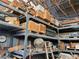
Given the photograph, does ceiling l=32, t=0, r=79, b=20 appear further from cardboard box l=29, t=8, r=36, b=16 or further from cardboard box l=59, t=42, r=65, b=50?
cardboard box l=59, t=42, r=65, b=50

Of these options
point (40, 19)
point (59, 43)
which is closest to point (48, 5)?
point (40, 19)

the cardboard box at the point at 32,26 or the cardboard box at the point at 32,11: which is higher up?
the cardboard box at the point at 32,11

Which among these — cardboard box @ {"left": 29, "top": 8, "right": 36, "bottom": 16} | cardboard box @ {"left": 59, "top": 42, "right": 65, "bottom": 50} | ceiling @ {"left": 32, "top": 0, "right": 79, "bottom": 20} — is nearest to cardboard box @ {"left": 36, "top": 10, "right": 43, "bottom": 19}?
cardboard box @ {"left": 29, "top": 8, "right": 36, "bottom": 16}

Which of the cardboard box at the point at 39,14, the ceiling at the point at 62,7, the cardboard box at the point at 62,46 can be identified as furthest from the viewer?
the cardboard box at the point at 62,46

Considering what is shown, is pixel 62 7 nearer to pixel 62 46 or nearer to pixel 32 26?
pixel 62 46

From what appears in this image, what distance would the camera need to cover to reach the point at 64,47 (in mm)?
4660

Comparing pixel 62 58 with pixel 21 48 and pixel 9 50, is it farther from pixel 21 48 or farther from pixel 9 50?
pixel 9 50

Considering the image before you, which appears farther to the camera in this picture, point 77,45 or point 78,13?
point 78,13

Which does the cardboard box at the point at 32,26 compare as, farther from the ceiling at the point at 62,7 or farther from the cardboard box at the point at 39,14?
the ceiling at the point at 62,7

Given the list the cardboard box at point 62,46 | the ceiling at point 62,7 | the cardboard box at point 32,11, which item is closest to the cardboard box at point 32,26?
the cardboard box at point 32,11

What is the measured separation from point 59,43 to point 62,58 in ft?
3.32

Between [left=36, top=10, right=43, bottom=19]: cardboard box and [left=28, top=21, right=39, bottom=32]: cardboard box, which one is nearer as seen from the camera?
[left=28, top=21, right=39, bottom=32]: cardboard box

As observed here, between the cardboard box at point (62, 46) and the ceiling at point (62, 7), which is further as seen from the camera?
the cardboard box at point (62, 46)

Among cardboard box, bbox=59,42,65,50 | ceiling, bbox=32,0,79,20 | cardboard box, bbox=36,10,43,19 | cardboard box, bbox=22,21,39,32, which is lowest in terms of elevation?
cardboard box, bbox=59,42,65,50
